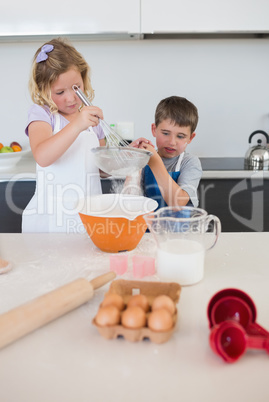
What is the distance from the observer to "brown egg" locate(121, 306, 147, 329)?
0.63 metres

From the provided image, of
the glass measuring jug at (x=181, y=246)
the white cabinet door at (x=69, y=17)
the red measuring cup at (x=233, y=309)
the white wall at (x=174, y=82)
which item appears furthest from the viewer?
the white wall at (x=174, y=82)

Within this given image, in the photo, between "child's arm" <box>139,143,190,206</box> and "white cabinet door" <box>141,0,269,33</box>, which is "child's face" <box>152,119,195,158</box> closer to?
"child's arm" <box>139,143,190,206</box>

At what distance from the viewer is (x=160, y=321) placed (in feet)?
2.06

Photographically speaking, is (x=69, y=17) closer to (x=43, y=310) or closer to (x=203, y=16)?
(x=203, y=16)

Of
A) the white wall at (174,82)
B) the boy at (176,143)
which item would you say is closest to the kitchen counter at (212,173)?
the white wall at (174,82)

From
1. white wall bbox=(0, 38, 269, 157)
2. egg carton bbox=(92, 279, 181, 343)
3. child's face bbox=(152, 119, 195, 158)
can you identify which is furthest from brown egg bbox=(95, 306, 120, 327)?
white wall bbox=(0, 38, 269, 157)

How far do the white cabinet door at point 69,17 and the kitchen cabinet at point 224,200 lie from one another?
Answer: 30.4 inches

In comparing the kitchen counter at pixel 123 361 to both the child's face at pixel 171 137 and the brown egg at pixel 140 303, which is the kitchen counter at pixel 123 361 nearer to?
the brown egg at pixel 140 303

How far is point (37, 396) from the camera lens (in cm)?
54

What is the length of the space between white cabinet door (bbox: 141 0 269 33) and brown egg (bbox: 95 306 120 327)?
5.90ft

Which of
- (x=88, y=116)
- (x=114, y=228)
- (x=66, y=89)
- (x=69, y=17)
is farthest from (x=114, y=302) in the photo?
(x=69, y=17)

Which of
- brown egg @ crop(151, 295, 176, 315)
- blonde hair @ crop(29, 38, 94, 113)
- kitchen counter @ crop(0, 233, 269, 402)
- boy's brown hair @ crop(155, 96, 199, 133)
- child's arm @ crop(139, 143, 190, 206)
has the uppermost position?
blonde hair @ crop(29, 38, 94, 113)

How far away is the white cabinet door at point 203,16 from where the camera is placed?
208 centimetres

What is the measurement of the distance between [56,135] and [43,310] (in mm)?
705
